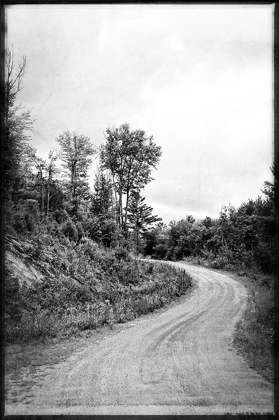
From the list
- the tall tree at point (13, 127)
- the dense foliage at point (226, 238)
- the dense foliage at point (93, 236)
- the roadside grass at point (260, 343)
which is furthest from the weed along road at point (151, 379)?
the tall tree at point (13, 127)

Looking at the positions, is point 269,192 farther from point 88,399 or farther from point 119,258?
point 119,258

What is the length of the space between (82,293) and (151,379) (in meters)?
6.77

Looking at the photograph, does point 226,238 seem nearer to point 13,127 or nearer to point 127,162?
point 127,162

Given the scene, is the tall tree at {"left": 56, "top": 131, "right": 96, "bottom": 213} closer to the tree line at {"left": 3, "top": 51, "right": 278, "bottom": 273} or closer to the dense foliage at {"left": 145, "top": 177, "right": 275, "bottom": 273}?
the tree line at {"left": 3, "top": 51, "right": 278, "bottom": 273}

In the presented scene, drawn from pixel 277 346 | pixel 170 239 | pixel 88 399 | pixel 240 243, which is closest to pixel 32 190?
pixel 88 399

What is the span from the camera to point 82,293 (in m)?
11.3

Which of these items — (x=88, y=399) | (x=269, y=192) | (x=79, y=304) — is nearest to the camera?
(x=88, y=399)

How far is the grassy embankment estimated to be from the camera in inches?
296

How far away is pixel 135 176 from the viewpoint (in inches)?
767

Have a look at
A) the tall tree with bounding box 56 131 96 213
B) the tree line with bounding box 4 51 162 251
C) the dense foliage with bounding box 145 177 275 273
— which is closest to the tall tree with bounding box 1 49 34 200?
A: the tree line with bounding box 4 51 162 251

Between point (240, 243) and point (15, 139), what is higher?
point (15, 139)

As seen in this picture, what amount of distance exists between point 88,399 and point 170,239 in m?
32.6

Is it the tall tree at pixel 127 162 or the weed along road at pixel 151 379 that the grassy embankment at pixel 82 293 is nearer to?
the weed along road at pixel 151 379

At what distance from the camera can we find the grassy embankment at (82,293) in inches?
296
